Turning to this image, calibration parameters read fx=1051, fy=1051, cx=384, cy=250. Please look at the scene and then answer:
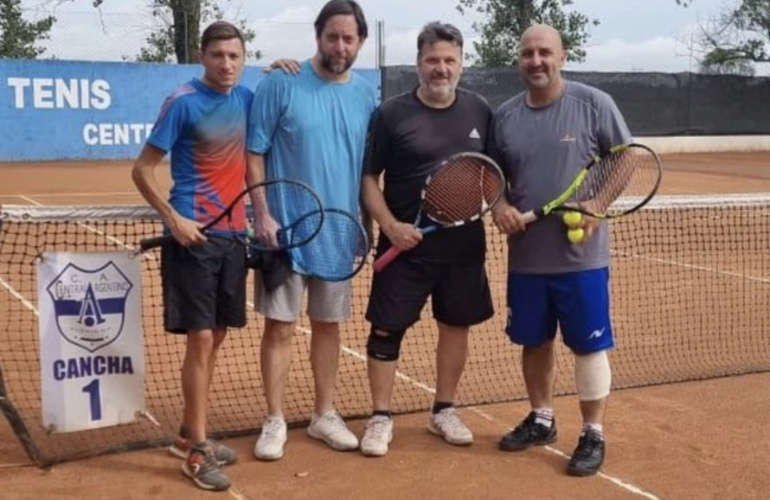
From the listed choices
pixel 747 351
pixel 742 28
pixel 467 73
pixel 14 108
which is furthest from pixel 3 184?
pixel 742 28

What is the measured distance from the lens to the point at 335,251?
455 cm

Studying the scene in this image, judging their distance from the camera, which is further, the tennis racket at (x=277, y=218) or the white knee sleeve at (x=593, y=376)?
the white knee sleeve at (x=593, y=376)

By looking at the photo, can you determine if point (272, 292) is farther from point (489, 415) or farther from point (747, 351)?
point (747, 351)

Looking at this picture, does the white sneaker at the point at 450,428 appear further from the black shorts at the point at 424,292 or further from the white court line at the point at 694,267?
the white court line at the point at 694,267

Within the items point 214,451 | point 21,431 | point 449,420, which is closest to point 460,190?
point 449,420

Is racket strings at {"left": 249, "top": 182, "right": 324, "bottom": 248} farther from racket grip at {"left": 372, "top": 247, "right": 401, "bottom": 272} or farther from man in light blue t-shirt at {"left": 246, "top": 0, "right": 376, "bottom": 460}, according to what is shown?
racket grip at {"left": 372, "top": 247, "right": 401, "bottom": 272}

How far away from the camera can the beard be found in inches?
174

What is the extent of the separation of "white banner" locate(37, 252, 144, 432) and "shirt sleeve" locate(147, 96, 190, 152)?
0.70m

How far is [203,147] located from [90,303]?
893 mm

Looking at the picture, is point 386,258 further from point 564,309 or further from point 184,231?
point 184,231

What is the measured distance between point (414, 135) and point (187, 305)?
1196 mm

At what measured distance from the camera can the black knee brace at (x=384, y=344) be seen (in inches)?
185

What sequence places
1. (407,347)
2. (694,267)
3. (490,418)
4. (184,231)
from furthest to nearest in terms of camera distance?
(694,267) < (407,347) < (490,418) < (184,231)

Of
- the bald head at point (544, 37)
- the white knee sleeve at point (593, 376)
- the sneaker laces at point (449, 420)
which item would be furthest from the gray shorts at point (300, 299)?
the bald head at point (544, 37)
